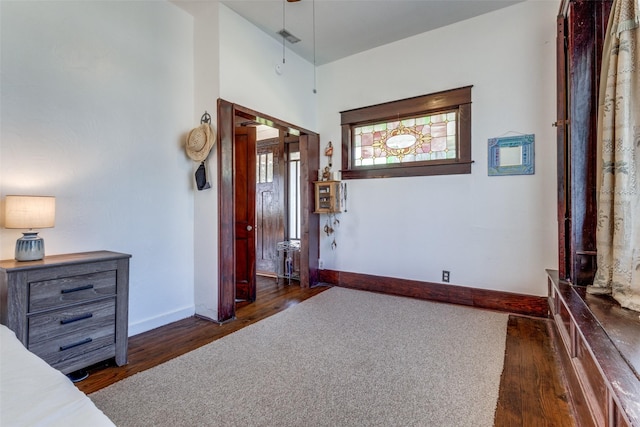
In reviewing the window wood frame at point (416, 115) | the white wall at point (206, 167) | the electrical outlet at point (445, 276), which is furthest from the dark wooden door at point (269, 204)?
the electrical outlet at point (445, 276)

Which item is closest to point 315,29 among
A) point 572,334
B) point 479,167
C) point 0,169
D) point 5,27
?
point 479,167

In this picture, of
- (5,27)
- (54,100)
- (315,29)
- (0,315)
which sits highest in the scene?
(315,29)

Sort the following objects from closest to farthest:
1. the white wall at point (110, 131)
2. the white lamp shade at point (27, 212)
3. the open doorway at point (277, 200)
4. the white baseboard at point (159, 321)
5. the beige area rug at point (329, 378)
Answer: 1. the beige area rug at point (329, 378)
2. the white lamp shade at point (27, 212)
3. the white wall at point (110, 131)
4. the white baseboard at point (159, 321)
5. the open doorway at point (277, 200)

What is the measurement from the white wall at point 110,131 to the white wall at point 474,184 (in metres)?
2.23

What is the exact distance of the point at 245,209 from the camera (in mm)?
3875

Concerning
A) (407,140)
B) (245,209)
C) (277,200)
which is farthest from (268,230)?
(407,140)

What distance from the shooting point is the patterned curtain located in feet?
5.56

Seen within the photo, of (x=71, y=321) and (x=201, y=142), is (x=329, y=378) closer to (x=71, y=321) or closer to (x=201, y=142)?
(x=71, y=321)

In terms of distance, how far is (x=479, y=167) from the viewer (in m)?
3.39

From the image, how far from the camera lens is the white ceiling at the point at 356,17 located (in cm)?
317

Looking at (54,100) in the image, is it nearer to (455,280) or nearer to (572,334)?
(572,334)

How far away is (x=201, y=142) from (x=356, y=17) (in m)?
2.22

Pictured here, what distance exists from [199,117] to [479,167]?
311 centimetres

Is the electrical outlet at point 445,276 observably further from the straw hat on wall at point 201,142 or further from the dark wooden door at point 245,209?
the straw hat on wall at point 201,142
